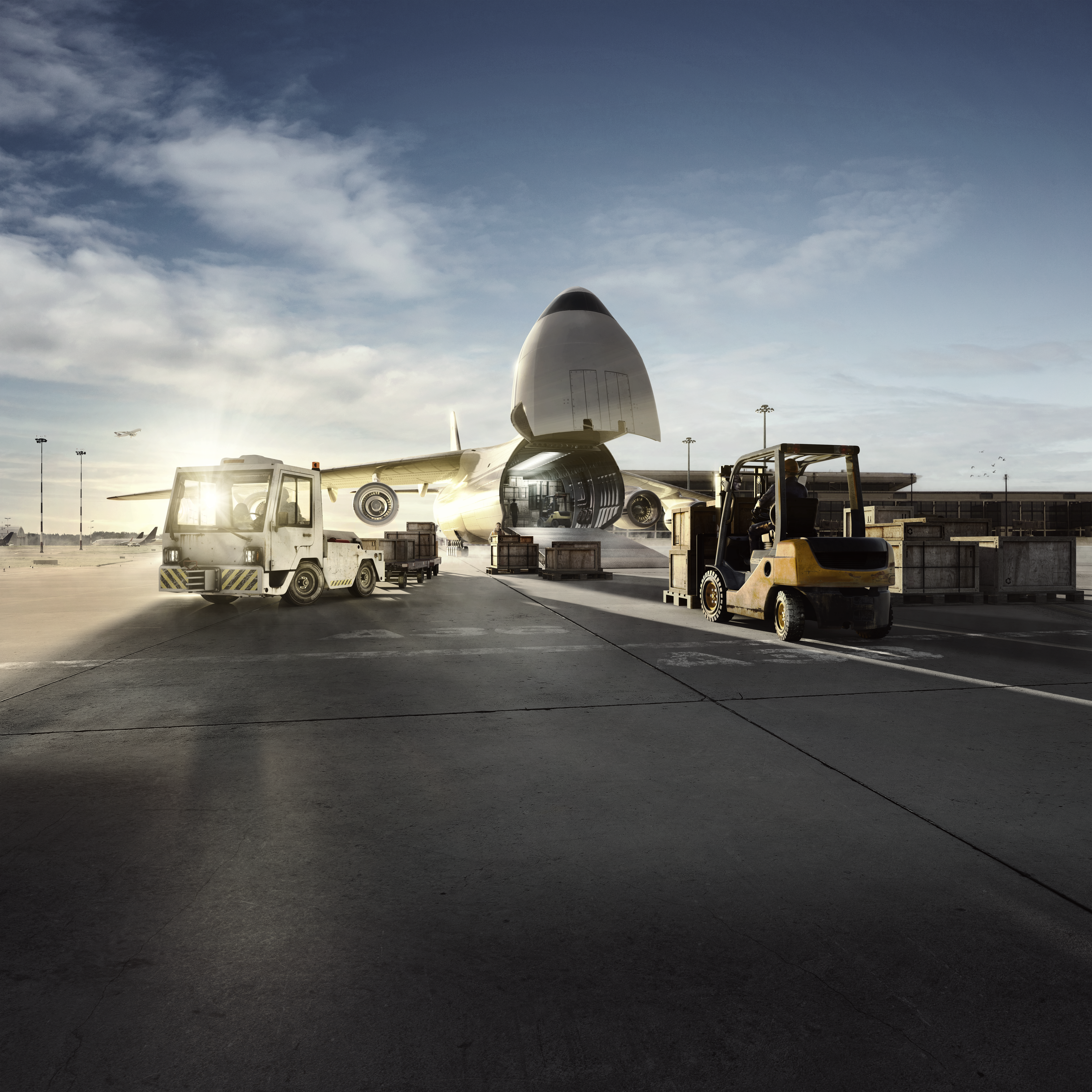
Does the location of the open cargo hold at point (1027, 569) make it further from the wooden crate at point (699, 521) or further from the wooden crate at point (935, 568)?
the wooden crate at point (699, 521)

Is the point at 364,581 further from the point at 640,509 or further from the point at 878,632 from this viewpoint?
the point at 640,509

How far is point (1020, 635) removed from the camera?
9.94 metres

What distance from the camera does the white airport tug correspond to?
1269cm

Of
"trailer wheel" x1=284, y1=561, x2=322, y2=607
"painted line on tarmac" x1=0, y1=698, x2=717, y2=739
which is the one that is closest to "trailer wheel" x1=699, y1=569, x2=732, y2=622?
"painted line on tarmac" x1=0, y1=698, x2=717, y2=739

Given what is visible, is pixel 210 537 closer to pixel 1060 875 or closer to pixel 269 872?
pixel 269 872

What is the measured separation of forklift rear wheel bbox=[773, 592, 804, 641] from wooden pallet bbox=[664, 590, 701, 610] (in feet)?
11.8

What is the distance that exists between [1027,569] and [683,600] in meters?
7.29

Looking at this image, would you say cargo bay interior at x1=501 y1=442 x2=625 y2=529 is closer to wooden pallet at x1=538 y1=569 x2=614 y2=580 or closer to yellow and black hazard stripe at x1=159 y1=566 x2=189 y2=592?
wooden pallet at x1=538 y1=569 x2=614 y2=580

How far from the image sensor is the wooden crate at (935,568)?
47.6 feet

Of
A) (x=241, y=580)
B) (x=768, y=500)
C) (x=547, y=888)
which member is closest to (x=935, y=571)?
(x=768, y=500)

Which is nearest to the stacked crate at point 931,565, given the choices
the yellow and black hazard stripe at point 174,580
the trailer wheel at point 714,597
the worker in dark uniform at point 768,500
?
the trailer wheel at point 714,597

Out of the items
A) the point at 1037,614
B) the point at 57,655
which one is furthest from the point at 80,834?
the point at 1037,614

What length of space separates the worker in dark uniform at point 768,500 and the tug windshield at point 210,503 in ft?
26.3

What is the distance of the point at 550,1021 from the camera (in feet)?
6.63
